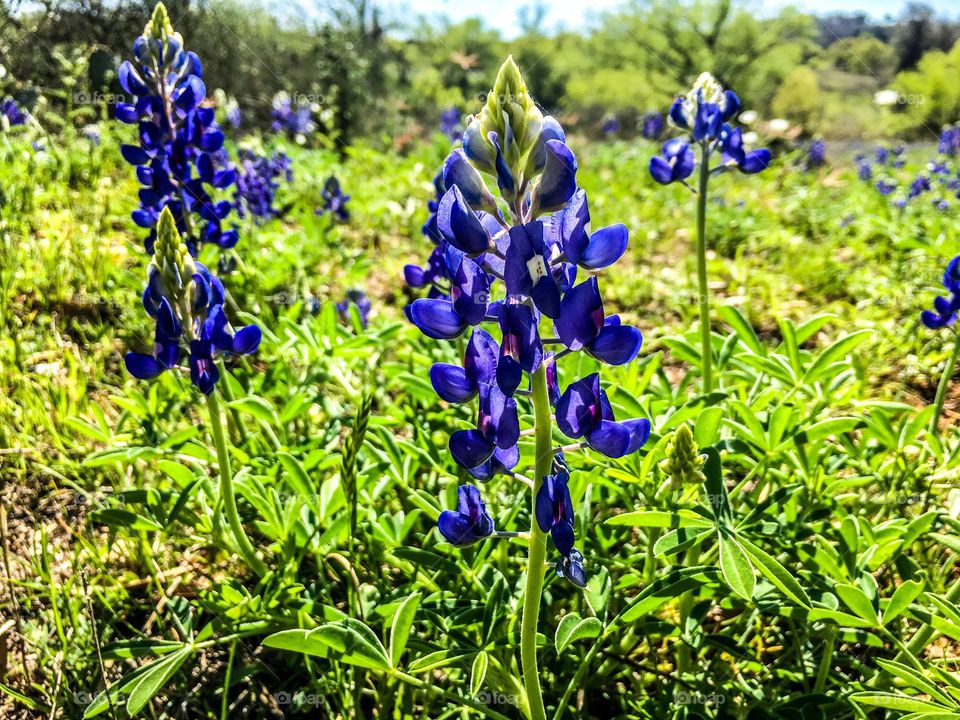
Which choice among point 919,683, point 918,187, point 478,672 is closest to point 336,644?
point 478,672

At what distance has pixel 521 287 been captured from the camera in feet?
3.53

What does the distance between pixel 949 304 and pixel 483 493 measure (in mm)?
1615

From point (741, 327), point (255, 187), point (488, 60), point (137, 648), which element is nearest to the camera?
point (137, 648)

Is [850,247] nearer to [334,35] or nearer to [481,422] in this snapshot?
[481,422]

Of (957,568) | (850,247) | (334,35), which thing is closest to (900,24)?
(334,35)

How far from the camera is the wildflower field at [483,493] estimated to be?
117cm

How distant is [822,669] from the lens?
157 cm

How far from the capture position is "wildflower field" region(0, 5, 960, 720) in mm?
1167

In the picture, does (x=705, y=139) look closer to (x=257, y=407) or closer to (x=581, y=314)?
(x=581, y=314)

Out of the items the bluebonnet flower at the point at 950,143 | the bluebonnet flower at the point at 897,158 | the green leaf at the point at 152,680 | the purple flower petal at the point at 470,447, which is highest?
the bluebonnet flower at the point at 950,143

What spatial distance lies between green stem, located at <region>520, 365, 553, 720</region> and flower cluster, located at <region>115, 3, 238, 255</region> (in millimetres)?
1862

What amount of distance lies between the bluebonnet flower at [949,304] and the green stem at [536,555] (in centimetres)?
165

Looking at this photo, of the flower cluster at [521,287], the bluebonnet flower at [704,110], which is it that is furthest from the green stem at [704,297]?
the flower cluster at [521,287]

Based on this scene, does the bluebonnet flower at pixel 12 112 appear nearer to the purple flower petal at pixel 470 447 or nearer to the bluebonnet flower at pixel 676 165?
the bluebonnet flower at pixel 676 165
